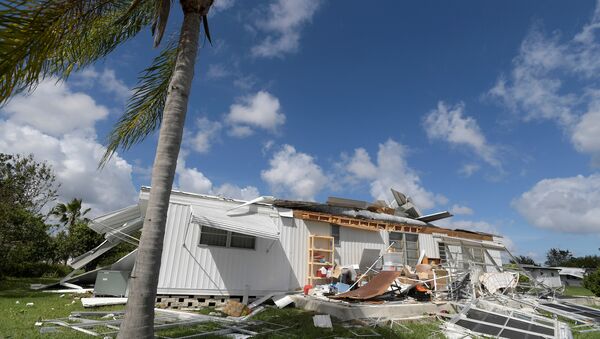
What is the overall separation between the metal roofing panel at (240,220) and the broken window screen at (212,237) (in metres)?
0.68

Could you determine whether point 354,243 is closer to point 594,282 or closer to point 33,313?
point 33,313

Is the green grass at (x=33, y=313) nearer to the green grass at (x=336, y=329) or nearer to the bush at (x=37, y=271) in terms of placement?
the green grass at (x=336, y=329)

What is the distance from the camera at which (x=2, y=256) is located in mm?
15664

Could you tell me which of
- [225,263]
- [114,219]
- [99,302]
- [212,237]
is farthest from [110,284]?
[225,263]

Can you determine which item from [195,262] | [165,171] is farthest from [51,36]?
[195,262]

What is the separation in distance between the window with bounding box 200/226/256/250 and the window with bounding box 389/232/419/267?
677cm

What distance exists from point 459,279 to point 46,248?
2807cm

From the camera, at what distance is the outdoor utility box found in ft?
34.3

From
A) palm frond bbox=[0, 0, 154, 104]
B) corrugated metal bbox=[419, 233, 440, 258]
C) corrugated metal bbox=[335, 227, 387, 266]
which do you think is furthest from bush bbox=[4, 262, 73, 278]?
corrugated metal bbox=[419, 233, 440, 258]

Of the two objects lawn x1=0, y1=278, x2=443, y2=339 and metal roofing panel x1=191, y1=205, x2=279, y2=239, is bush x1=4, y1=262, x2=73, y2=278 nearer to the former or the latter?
lawn x1=0, y1=278, x2=443, y2=339

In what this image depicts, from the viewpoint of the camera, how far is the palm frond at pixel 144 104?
20.4ft

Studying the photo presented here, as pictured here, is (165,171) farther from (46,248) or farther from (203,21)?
(46,248)

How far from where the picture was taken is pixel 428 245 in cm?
1592

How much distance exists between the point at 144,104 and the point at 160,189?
306cm
